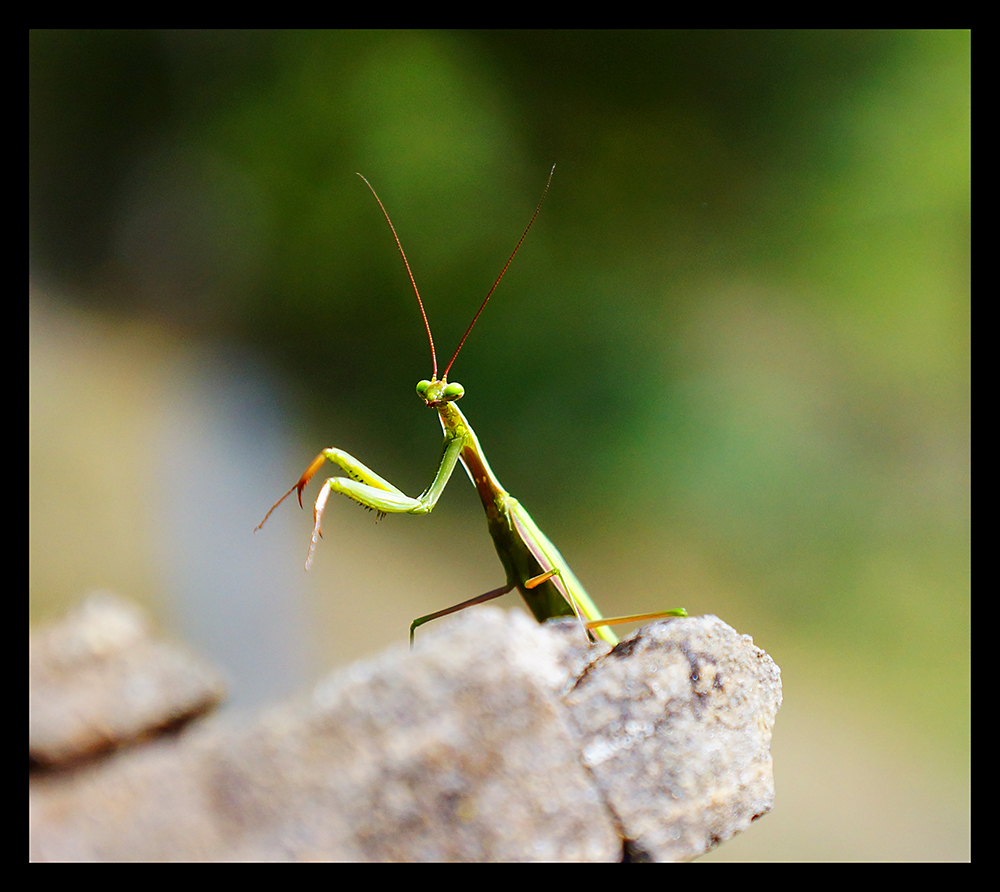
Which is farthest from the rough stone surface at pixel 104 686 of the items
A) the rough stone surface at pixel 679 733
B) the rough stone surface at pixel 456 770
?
the rough stone surface at pixel 679 733

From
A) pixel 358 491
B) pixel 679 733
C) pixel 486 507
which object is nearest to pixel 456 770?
pixel 679 733

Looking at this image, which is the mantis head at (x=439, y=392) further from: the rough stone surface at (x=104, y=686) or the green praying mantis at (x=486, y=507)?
the rough stone surface at (x=104, y=686)

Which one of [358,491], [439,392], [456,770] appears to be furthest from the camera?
[439,392]

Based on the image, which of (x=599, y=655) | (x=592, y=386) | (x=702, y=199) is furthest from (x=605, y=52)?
(x=599, y=655)

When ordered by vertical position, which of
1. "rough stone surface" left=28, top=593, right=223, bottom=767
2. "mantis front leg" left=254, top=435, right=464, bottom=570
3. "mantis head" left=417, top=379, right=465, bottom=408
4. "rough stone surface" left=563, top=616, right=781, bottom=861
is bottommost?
"rough stone surface" left=563, top=616, right=781, bottom=861

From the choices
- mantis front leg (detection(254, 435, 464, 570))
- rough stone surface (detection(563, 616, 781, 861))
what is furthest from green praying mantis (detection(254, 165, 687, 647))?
rough stone surface (detection(563, 616, 781, 861))

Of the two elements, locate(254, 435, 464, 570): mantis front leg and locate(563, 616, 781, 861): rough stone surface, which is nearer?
locate(563, 616, 781, 861): rough stone surface

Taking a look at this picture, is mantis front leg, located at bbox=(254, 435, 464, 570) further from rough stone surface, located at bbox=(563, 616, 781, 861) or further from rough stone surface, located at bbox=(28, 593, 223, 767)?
rough stone surface, located at bbox=(563, 616, 781, 861)

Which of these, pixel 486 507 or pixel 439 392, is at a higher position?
pixel 439 392

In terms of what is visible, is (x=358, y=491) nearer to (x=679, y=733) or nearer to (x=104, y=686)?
(x=104, y=686)
